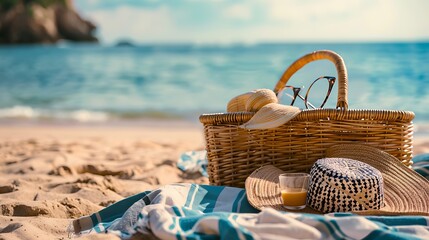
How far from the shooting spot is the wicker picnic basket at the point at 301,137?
2.50 meters

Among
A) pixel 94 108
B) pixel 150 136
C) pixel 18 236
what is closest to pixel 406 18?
pixel 94 108

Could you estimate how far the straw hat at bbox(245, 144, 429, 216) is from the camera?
222cm

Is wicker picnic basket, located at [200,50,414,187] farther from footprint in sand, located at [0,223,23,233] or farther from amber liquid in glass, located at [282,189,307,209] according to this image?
footprint in sand, located at [0,223,23,233]

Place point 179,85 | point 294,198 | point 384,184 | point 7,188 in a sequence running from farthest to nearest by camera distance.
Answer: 1. point 179,85
2. point 7,188
3. point 384,184
4. point 294,198

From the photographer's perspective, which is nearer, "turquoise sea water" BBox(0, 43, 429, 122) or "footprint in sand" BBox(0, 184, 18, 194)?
"footprint in sand" BBox(0, 184, 18, 194)

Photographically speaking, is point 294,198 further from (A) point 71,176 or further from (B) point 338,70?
(A) point 71,176

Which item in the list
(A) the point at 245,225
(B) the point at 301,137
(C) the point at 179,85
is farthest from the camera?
(C) the point at 179,85

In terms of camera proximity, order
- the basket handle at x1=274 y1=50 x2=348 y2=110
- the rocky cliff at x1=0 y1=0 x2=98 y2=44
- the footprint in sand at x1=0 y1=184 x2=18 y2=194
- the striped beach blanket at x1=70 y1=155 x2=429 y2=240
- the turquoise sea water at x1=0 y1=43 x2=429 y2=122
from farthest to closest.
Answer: the rocky cliff at x1=0 y1=0 x2=98 y2=44
the turquoise sea water at x1=0 y1=43 x2=429 y2=122
the footprint in sand at x1=0 y1=184 x2=18 y2=194
the basket handle at x1=274 y1=50 x2=348 y2=110
the striped beach blanket at x1=70 y1=155 x2=429 y2=240

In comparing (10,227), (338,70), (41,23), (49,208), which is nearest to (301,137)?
(338,70)

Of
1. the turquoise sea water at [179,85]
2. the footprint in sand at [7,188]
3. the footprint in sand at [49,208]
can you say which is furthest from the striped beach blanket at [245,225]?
the turquoise sea water at [179,85]

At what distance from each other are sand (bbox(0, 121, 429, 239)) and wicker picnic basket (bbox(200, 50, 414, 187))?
69 centimetres

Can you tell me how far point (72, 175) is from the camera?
3.55m

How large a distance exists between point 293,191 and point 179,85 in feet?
37.0

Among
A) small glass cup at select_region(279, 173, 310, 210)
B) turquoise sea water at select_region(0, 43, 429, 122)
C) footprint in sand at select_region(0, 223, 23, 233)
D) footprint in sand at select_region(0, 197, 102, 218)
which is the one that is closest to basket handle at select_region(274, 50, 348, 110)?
small glass cup at select_region(279, 173, 310, 210)
